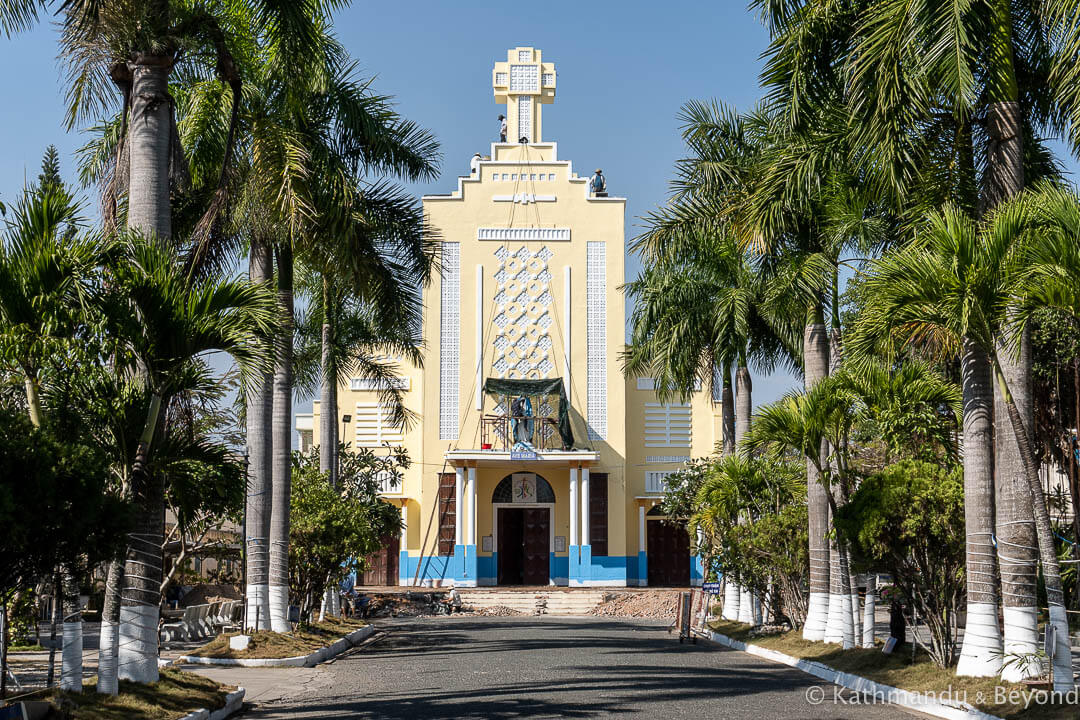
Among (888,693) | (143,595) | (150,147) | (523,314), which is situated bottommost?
(888,693)

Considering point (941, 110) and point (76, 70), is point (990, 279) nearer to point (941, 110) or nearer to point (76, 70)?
point (941, 110)

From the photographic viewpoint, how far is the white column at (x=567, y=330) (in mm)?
42688

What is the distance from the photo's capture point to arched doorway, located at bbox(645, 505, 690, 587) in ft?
141

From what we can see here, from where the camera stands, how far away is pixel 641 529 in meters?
42.6

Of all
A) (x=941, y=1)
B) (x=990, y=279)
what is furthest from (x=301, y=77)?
(x=990, y=279)

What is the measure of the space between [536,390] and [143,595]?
98.2 ft

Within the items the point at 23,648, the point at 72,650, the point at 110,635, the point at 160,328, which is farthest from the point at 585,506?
the point at 72,650

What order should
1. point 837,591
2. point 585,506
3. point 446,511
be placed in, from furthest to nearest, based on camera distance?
1. point 446,511
2. point 585,506
3. point 837,591

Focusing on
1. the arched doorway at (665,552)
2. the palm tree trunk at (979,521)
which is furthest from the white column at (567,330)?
the palm tree trunk at (979,521)

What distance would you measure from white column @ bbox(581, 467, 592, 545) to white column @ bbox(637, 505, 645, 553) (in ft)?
7.98

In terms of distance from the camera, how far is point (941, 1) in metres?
11.7

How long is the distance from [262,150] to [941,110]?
345 inches

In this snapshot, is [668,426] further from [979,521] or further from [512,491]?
[979,521]

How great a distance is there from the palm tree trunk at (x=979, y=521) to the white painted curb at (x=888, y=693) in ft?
1.92
